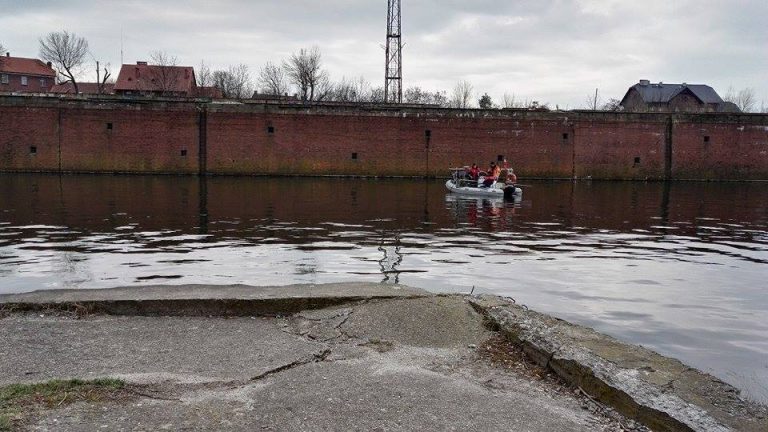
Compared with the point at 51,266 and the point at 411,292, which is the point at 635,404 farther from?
the point at 51,266

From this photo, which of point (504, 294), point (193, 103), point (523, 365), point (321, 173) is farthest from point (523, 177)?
point (523, 365)

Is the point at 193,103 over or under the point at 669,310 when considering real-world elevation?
over

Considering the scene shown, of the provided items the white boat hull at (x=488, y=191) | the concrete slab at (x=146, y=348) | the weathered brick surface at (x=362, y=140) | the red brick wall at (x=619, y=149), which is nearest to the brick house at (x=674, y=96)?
the weathered brick surface at (x=362, y=140)

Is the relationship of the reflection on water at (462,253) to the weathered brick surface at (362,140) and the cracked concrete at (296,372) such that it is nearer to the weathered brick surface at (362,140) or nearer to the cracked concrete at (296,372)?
the cracked concrete at (296,372)

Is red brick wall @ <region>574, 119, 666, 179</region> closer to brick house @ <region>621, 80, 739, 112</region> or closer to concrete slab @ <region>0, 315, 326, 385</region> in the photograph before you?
concrete slab @ <region>0, 315, 326, 385</region>

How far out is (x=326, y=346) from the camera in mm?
4941

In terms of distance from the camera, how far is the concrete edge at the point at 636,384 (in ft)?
11.9

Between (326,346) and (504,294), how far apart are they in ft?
13.1

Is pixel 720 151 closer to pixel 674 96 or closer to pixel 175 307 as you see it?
pixel 674 96

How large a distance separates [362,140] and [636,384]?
117 feet

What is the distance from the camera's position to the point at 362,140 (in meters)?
39.0

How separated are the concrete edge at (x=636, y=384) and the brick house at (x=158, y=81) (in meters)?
66.8

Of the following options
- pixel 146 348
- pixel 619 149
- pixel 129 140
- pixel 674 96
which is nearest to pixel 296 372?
pixel 146 348

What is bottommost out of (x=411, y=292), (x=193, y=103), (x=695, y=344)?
(x=695, y=344)
